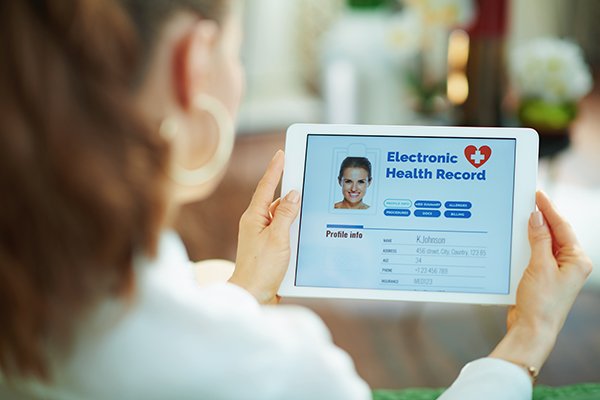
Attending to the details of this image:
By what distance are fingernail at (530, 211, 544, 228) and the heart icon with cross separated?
3.7 inches

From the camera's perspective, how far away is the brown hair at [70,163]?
517mm

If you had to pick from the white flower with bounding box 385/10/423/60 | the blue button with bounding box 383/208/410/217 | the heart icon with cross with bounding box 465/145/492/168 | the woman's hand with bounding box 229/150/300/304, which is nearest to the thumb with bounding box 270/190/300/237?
the woman's hand with bounding box 229/150/300/304

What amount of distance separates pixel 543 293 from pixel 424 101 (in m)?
2.13

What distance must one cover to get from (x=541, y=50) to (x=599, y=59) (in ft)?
10.4

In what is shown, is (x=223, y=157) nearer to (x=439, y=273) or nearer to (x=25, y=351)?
(x=25, y=351)

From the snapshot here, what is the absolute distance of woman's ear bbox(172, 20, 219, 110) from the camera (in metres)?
0.58

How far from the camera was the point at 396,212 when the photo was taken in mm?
968

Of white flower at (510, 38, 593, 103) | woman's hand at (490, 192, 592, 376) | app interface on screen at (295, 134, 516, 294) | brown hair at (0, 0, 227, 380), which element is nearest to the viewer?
brown hair at (0, 0, 227, 380)

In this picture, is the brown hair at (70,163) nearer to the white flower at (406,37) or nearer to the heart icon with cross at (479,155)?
the heart icon with cross at (479,155)

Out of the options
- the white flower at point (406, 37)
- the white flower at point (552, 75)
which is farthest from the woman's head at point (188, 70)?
the white flower at point (406, 37)

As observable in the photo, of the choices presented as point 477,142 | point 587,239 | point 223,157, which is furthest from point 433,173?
point 587,239

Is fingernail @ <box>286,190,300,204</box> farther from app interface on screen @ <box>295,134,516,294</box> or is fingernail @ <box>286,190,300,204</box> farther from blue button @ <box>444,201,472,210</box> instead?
blue button @ <box>444,201,472,210</box>

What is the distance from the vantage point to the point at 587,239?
2.37 m

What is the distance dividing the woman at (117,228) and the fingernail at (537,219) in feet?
1.16
